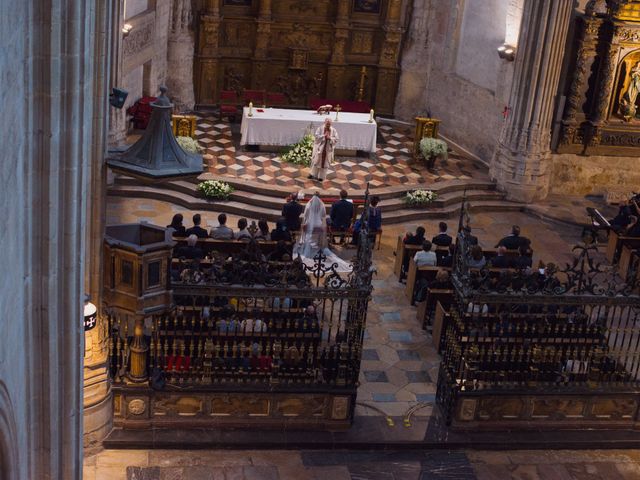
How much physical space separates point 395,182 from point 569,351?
832 centimetres

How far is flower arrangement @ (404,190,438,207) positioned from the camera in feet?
67.4

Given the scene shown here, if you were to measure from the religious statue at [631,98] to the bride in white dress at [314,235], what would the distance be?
24.4ft

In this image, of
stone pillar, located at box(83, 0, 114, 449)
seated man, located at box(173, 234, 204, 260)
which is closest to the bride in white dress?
seated man, located at box(173, 234, 204, 260)

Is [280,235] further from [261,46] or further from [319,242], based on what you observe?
[261,46]

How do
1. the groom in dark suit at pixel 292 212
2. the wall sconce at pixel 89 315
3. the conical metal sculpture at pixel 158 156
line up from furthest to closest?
1. the groom in dark suit at pixel 292 212
2. the wall sconce at pixel 89 315
3. the conical metal sculpture at pixel 158 156

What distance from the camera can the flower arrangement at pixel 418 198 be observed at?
808 inches

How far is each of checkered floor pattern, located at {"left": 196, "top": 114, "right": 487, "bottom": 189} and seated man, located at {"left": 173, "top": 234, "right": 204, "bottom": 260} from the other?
5.65 meters

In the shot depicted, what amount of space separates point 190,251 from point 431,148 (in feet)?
27.6

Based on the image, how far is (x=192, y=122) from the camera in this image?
21047 mm

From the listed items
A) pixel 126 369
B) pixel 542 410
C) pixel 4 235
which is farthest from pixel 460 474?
pixel 4 235

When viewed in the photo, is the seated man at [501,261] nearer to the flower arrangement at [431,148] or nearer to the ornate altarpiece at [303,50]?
the flower arrangement at [431,148]

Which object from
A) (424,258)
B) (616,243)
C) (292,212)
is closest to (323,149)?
(292,212)

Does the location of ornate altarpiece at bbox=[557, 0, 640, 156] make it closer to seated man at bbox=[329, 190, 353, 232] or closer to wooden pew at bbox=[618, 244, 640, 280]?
wooden pew at bbox=[618, 244, 640, 280]

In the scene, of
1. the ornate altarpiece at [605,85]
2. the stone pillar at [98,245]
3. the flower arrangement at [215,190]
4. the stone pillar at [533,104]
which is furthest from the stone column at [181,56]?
the stone pillar at [98,245]
